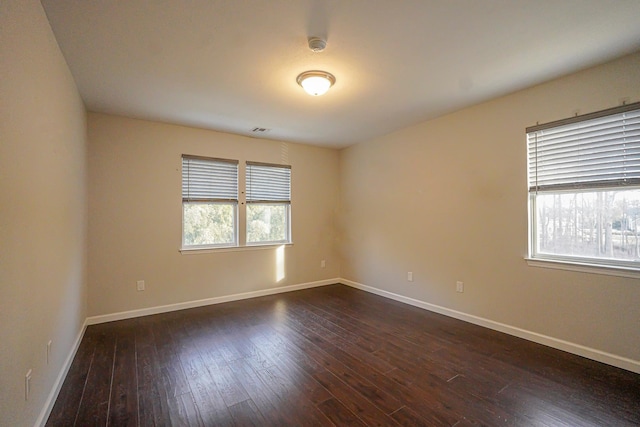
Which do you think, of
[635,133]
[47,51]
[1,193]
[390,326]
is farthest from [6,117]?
[635,133]

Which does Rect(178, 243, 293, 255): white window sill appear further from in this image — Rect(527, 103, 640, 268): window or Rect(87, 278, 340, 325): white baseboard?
Rect(527, 103, 640, 268): window

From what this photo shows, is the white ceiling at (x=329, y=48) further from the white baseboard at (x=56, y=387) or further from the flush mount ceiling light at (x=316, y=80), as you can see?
the white baseboard at (x=56, y=387)

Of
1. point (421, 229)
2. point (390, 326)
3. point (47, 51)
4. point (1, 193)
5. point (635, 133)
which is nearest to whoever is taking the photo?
point (1, 193)

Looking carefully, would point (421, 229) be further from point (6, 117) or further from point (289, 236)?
point (6, 117)

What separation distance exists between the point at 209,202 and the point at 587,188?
14.5ft

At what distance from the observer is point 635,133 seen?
2328 mm

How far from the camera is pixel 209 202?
4.23 meters

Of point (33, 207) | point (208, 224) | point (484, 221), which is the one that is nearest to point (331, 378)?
point (33, 207)

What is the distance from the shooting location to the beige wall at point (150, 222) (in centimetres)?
350

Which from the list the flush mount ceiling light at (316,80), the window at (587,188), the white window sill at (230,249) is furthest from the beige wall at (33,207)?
the window at (587,188)

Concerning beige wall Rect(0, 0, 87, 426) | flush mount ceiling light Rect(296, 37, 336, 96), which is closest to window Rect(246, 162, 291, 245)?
flush mount ceiling light Rect(296, 37, 336, 96)

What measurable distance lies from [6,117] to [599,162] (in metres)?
4.13

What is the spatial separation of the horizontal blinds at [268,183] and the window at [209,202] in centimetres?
25

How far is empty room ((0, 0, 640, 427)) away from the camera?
5.90 feet
